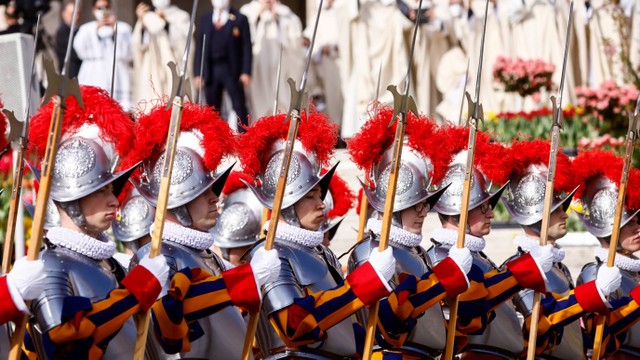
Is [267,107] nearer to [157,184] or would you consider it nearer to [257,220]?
[257,220]

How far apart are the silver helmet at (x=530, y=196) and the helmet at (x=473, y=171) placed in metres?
0.26

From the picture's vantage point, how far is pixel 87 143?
7.48 metres

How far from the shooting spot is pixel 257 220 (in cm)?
1046

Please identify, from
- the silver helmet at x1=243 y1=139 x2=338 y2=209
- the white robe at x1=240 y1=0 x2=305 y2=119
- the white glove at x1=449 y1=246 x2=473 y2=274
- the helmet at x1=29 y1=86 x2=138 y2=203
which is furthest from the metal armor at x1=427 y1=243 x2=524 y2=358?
the white robe at x1=240 y1=0 x2=305 y2=119

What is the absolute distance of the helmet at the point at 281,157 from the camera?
838 centimetres

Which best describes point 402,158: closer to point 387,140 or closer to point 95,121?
point 387,140

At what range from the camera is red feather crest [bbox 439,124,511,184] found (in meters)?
9.61

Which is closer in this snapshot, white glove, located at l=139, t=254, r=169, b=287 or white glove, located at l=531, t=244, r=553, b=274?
white glove, located at l=139, t=254, r=169, b=287

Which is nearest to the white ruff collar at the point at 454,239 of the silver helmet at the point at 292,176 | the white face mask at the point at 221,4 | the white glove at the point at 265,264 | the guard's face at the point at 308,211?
the silver helmet at the point at 292,176

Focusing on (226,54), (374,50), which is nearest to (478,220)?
(226,54)

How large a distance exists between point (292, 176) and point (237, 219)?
2.10 m

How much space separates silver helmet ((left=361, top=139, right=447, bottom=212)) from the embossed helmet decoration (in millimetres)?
1060

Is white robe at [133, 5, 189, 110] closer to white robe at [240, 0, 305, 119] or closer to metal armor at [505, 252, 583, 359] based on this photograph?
white robe at [240, 0, 305, 119]

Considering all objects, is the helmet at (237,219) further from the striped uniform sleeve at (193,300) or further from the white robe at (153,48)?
the white robe at (153,48)
